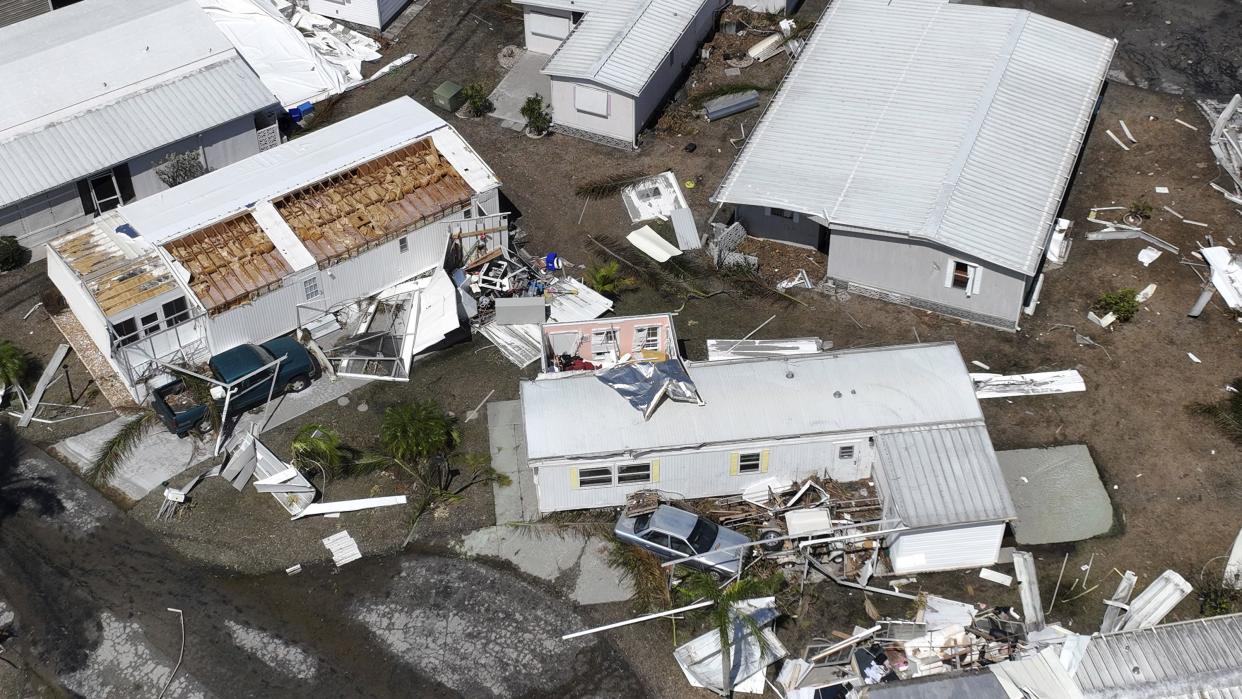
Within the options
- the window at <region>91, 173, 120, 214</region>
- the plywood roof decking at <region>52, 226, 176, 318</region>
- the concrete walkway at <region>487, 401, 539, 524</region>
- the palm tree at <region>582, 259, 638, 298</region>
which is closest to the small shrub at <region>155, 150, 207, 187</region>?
the window at <region>91, 173, 120, 214</region>

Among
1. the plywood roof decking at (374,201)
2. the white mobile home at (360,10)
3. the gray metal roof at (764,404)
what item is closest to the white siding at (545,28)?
the white mobile home at (360,10)

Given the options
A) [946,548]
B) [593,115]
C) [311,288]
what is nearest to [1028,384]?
[946,548]

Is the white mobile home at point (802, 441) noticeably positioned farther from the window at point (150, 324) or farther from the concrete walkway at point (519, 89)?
the concrete walkway at point (519, 89)

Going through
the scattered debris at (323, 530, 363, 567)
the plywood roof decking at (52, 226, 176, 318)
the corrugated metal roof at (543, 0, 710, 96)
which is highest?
the corrugated metal roof at (543, 0, 710, 96)

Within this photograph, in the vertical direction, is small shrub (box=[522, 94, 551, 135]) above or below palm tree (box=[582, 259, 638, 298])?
above

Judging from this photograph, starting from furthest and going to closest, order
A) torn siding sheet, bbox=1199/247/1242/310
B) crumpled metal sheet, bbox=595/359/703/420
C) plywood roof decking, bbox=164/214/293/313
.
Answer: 1. torn siding sheet, bbox=1199/247/1242/310
2. plywood roof decking, bbox=164/214/293/313
3. crumpled metal sheet, bbox=595/359/703/420

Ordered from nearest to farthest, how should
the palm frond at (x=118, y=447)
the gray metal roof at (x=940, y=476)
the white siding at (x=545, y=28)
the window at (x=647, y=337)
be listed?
the gray metal roof at (x=940, y=476) → the palm frond at (x=118, y=447) → the window at (x=647, y=337) → the white siding at (x=545, y=28)

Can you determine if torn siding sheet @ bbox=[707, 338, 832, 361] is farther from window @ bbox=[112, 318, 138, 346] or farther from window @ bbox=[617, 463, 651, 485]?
window @ bbox=[112, 318, 138, 346]

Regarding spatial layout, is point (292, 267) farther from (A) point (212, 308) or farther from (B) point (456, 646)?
(B) point (456, 646)
